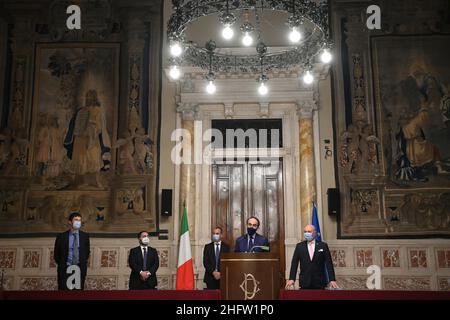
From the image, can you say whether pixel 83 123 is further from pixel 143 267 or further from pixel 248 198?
pixel 143 267

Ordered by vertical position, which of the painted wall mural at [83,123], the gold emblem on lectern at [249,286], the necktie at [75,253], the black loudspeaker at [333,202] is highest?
the painted wall mural at [83,123]

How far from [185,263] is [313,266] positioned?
3.25 metres

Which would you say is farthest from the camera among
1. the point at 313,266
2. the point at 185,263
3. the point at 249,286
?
the point at 185,263

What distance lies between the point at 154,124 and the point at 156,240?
2.48 metres

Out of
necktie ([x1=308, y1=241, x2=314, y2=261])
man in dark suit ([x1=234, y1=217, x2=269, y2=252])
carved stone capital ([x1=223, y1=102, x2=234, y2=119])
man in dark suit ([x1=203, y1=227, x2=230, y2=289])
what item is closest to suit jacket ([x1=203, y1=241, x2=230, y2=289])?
man in dark suit ([x1=203, y1=227, x2=230, y2=289])

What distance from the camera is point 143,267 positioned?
856cm

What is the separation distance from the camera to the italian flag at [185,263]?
962cm

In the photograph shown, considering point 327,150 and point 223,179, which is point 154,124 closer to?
point 223,179

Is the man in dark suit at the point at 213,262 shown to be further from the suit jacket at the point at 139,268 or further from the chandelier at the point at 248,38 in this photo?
the chandelier at the point at 248,38

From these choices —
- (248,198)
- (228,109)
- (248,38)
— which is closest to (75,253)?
(248,198)

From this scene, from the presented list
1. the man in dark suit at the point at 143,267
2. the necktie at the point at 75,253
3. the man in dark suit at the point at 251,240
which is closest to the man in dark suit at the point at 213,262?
the man in dark suit at the point at 251,240

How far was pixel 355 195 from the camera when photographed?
10633 millimetres

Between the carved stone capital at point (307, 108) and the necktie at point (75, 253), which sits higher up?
the carved stone capital at point (307, 108)

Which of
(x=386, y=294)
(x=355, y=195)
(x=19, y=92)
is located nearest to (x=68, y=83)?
(x=19, y=92)
